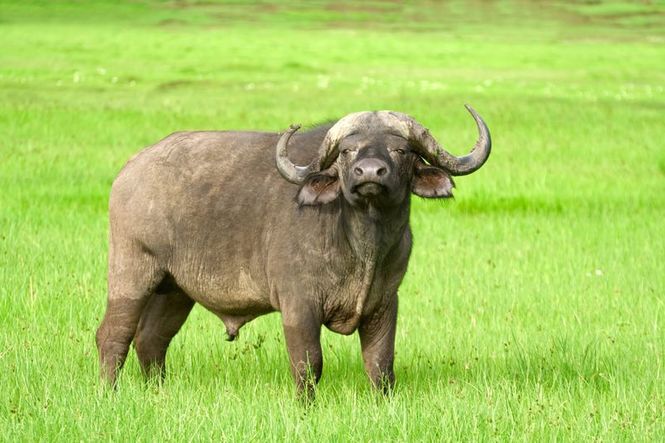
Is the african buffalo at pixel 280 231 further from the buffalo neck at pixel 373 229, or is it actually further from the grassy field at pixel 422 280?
the grassy field at pixel 422 280

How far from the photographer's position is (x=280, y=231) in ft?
19.5

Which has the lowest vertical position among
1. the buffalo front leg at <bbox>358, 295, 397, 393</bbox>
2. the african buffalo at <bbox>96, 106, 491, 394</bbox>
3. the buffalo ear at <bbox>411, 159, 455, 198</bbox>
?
the buffalo front leg at <bbox>358, 295, 397, 393</bbox>

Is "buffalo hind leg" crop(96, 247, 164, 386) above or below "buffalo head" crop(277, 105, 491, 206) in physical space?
below

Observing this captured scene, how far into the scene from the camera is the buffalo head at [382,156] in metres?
5.51

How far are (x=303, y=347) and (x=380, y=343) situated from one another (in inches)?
18.2

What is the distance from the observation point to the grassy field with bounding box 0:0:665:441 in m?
5.46

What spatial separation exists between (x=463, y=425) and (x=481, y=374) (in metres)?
1.30

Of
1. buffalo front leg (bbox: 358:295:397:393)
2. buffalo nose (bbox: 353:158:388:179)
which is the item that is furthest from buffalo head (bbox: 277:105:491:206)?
buffalo front leg (bbox: 358:295:397:393)

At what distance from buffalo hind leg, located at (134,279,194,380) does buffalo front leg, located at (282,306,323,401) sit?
121 cm

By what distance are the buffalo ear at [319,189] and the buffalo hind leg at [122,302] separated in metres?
1.14

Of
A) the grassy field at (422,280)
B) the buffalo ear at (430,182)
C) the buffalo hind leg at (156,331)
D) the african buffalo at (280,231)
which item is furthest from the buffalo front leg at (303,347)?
the buffalo hind leg at (156,331)

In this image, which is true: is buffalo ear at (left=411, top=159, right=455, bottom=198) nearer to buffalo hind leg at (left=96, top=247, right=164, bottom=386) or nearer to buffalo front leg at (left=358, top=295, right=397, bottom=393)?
buffalo front leg at (left=358, top=295, right=397, bottom=393)

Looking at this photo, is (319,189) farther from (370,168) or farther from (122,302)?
(122,302)

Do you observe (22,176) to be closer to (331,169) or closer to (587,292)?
(587,292)
